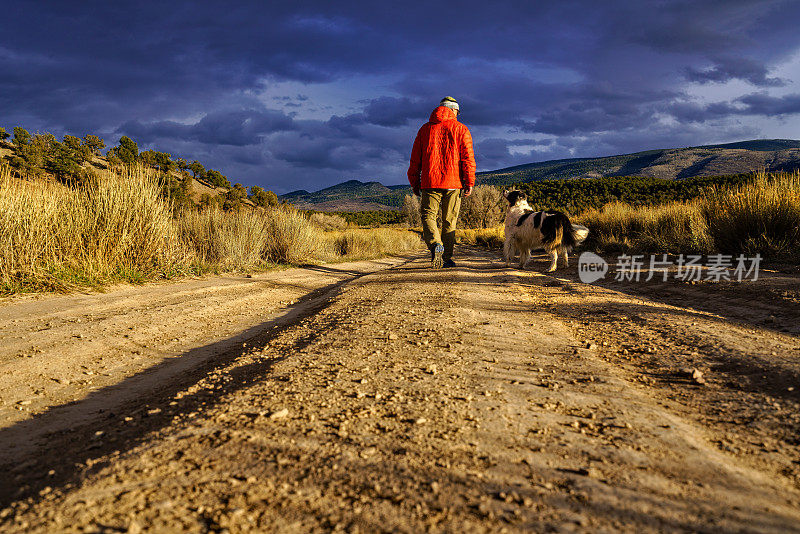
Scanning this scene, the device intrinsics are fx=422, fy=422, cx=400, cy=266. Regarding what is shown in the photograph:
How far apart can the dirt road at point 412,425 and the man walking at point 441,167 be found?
415 cm

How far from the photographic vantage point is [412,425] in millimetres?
1503

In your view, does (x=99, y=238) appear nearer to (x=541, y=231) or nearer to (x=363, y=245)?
(x=541, y=231)

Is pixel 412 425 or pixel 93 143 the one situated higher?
pixel 93 143

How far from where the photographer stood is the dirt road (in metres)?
1.02

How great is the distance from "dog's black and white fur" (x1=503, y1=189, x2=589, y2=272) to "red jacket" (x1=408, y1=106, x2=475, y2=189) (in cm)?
141

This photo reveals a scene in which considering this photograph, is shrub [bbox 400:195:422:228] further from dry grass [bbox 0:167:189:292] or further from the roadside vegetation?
dry grass [bbox 0:167:189:292]

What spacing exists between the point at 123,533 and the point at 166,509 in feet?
0.33

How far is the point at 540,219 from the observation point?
7.64m

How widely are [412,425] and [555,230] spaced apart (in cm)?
670

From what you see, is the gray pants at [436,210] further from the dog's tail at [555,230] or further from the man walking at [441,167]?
the dog's tail at [555,230]

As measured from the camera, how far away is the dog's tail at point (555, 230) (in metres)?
7.51

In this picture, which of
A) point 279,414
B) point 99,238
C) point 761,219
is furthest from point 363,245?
point 279,414

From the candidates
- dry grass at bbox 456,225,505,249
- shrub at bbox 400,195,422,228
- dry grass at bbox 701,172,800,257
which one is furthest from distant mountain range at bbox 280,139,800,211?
dry grass at bbox 701,172,800,257

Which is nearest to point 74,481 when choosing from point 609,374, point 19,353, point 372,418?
point 372,418
